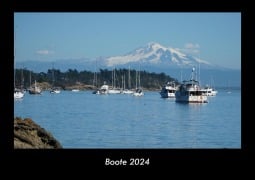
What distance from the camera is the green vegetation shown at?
6031mm

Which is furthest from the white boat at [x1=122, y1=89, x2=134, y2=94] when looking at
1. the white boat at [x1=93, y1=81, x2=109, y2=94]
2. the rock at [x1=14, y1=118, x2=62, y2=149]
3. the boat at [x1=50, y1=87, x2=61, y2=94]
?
the rock at [x1=14, y1=118, x2=62, y2=149]

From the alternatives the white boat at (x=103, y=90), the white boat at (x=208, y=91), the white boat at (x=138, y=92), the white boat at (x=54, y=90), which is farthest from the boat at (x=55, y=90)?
the white boat at (x=208, y=91)

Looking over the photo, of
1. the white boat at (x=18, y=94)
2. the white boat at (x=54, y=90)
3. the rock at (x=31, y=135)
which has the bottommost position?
the rock at (x=31, y=135)

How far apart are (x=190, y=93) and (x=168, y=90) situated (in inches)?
16.3

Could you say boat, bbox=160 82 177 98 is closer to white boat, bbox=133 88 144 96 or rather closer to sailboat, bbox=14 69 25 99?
white boat, bbox=133 88 144 96

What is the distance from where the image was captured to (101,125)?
6.07 metres

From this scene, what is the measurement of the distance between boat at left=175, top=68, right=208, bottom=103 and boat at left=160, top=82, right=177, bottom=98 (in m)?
0.08

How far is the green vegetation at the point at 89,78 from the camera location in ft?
19.8

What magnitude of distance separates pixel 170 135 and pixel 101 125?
2.33 feet

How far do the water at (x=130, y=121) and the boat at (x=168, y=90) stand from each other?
0.66 ft

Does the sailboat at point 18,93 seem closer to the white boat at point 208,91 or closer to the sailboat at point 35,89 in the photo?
the sailboat at point 35,89
